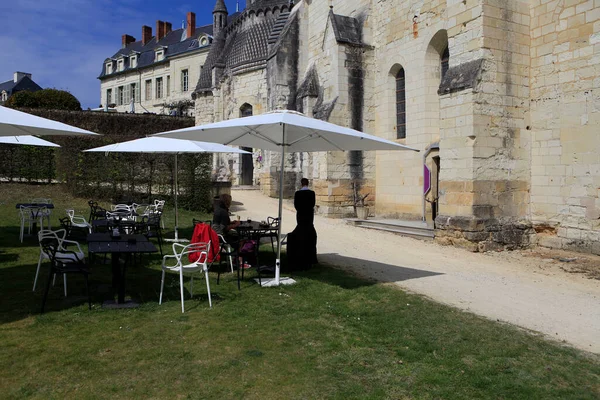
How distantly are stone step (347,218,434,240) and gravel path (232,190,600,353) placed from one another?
27 cm

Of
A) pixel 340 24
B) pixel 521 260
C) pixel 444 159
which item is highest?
pixel 340 24

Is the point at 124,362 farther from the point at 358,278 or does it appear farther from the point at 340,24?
the point at 340,24

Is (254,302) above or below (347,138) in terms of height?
below

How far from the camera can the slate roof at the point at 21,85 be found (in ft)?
171

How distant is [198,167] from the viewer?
14.4 meters

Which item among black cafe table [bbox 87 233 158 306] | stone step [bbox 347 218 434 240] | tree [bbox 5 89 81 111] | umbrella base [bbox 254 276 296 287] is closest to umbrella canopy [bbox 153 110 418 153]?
black cafe table [bbox 87 233 158 306]

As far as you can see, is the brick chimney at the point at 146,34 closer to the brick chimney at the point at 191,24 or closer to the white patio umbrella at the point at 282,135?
the brick chimney at the point at 191,24

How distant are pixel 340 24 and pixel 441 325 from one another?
12114 mm

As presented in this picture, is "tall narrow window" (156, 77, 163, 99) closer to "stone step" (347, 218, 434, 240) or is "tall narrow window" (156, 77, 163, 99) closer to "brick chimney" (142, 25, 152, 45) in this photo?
"brick chimney" (142, 25, 152, 45)

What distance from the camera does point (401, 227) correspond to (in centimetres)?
1192

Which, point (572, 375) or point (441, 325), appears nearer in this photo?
point (572, 375)

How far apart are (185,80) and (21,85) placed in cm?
2426

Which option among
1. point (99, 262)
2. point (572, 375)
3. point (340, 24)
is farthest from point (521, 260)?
point (340, 24)

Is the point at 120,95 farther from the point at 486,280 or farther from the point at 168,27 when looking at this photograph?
the point at 486,280
